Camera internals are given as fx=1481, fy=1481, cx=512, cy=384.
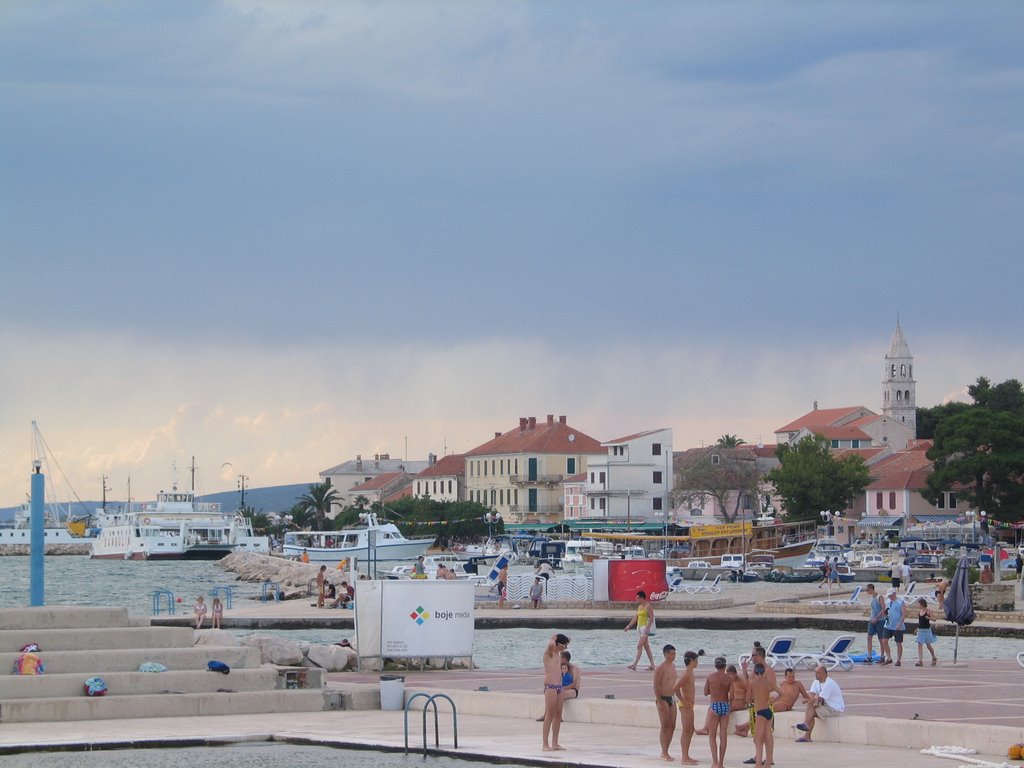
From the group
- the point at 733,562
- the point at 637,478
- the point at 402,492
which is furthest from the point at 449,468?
the point at 733,562

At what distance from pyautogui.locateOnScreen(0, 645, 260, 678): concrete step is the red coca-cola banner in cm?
2425

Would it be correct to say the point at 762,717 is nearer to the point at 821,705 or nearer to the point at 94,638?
the point at 821,705

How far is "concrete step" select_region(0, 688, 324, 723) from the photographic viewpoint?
2012 cm

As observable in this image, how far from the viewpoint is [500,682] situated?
25266 mm

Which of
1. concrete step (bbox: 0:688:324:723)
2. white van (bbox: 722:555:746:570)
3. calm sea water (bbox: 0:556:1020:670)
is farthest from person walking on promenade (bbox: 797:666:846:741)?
white van (bbox: 722:555:746:570)

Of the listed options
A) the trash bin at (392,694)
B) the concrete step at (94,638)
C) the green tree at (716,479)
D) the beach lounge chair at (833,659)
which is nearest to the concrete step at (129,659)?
the concrete step at (94,638)

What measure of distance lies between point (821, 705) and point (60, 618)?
454 inches

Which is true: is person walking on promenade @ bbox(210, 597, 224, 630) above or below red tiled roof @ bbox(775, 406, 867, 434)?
below

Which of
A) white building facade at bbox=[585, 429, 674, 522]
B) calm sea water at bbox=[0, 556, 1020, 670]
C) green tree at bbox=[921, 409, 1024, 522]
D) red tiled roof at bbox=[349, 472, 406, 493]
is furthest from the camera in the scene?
red tiled roof at bbox=[349, 472, 406, 493]

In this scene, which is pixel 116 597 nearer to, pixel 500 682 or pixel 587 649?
pixel 587 649

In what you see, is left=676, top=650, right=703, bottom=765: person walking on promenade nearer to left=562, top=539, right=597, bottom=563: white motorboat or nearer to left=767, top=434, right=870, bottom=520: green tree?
left=562, top=539, right=597, bottom=563: white motorboat

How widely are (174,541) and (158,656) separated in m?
110

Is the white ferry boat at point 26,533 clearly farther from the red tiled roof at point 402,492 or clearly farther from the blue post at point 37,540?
the blue post at point 37,540

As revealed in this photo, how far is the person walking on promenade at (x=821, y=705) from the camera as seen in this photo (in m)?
18.2
